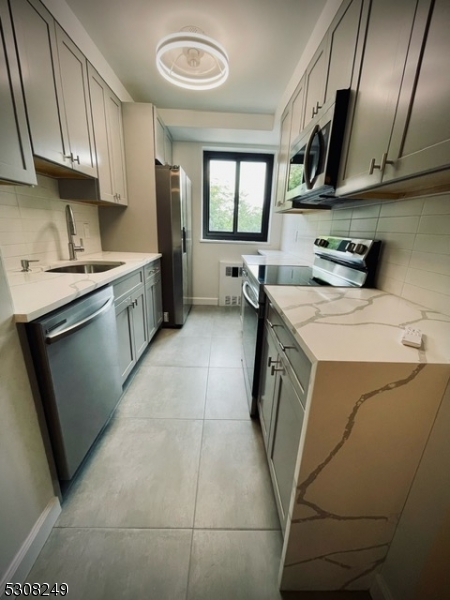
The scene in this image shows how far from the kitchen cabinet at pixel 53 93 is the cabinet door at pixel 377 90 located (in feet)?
5.29

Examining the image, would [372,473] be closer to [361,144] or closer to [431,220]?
[431,220]

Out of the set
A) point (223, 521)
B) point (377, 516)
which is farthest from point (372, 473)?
point (223, 521)

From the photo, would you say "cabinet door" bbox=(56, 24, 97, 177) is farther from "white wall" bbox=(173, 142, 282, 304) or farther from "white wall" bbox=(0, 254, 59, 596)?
"white wall" bbox=(173, 142, 282, 304)

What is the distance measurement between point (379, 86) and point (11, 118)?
1.62 meters

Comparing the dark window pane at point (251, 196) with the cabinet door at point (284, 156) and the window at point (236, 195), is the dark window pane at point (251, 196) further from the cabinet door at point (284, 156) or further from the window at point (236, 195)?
the cabinet door at point (284, 156)

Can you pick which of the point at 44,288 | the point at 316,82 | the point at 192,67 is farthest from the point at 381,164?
the point at 192,67

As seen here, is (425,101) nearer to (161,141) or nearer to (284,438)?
(284,438)

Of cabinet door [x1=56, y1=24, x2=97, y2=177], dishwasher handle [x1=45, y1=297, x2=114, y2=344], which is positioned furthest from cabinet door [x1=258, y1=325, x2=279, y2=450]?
cabinet door [x1=56, y1=24, x2=97, y2=177]

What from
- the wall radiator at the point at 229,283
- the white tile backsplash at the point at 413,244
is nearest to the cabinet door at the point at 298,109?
the white tile backsplash at the point at 413,244

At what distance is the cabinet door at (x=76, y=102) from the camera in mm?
1487

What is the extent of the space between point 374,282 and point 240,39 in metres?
2.05

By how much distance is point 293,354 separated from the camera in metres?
0.84

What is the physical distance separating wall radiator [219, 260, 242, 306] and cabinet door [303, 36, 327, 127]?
222 centimetres

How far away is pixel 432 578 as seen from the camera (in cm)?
68
